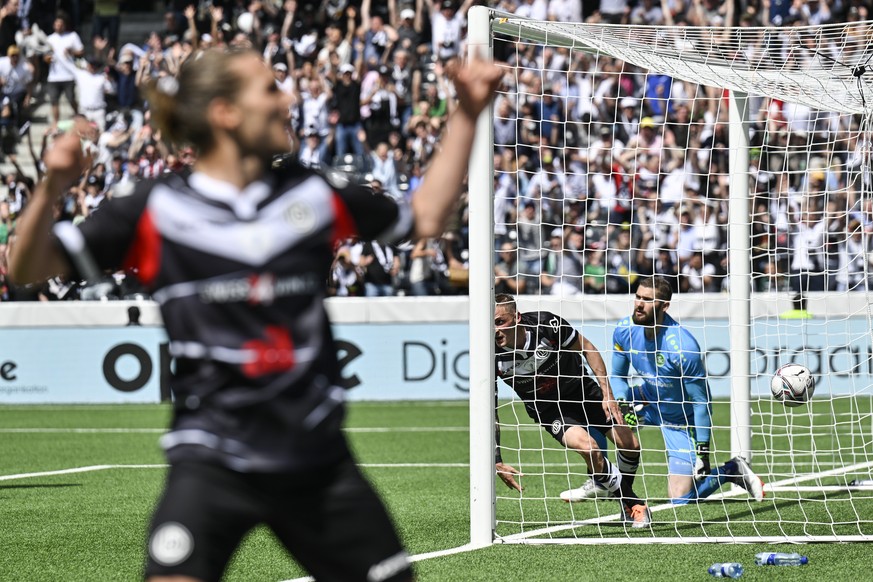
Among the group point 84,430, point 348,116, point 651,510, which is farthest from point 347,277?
point 651,510

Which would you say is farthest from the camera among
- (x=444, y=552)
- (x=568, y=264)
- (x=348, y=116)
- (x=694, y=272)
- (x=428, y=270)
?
(x=348, y=116)

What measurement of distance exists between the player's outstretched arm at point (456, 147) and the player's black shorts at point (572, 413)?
6176 millimetres

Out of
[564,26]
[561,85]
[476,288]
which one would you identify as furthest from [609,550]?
[561,85]

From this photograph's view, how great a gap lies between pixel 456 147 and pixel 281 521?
42.4 inches

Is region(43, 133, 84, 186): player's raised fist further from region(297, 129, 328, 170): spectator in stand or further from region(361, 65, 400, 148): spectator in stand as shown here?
region(361, 65, 400, 148): spectator in stand

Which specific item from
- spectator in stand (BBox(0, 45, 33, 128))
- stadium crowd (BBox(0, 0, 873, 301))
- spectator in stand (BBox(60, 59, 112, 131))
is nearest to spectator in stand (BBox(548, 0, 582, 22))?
stadium crowd (BBox(0, 0, 873, 301))

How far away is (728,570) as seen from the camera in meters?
6.60

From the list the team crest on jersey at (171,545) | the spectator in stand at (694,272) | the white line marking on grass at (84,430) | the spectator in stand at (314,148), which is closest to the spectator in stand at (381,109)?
the spectator in stand at (314,148)

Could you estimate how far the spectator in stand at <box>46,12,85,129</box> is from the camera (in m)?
23.7

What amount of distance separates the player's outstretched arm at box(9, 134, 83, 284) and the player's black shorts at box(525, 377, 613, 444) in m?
6.60

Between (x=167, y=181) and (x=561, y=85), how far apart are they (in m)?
19.0

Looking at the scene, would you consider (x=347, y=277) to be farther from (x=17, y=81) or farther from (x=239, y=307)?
(x=239, y=307)

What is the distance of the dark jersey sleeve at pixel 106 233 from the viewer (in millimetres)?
3084

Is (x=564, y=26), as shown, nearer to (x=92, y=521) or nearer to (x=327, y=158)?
(x=92, y=521)
